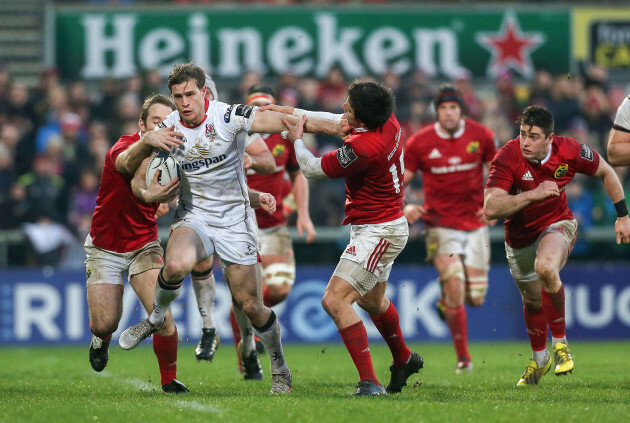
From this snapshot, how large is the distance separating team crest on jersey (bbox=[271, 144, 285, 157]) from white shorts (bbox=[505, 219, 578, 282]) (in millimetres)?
2853

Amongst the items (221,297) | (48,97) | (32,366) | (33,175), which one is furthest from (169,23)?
(32,366)

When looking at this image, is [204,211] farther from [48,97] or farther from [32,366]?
[48,97]

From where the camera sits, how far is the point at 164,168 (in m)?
8.52

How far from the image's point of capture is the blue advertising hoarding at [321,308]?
1582 centimetres

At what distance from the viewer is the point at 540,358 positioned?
990 centimetres

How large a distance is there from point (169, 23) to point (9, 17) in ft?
10.8

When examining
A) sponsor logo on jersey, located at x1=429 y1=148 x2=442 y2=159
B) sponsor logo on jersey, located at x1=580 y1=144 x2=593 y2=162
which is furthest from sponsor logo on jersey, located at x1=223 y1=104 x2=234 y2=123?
sponsor logo on jersey, located at x1=429 y1=148 x2=442 y2=159

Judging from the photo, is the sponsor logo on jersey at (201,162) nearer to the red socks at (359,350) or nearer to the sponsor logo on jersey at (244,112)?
the sponsor logo on jersey at (244,112)

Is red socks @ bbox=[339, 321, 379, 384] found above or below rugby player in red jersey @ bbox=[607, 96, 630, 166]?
below

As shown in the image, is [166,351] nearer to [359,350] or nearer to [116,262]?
[116,262]

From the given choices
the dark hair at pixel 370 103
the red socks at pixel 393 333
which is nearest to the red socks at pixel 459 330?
the red socks at pixel 393 333

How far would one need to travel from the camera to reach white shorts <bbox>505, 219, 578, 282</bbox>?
975 centimetres

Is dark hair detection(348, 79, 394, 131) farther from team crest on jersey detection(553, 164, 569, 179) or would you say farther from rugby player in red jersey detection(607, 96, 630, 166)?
rugby player in red jersey detection(607, 96, 630, 166)

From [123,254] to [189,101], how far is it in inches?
64.0
